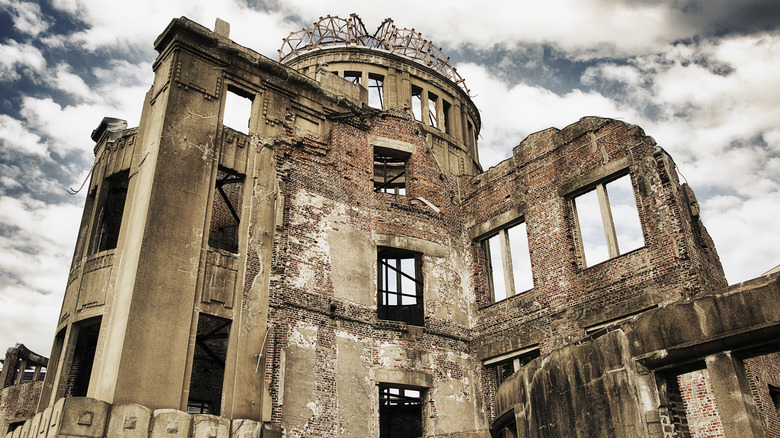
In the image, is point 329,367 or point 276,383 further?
point 329,367

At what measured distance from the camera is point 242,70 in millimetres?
14617

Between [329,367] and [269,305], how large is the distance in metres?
1.85

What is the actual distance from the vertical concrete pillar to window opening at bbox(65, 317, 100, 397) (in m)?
10.9

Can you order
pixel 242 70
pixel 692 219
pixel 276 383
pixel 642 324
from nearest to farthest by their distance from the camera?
pixel 642 324, pixel 276 383, pixel 692 219, pixel 242 70

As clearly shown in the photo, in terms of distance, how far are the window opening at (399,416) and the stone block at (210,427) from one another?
24.3 feet

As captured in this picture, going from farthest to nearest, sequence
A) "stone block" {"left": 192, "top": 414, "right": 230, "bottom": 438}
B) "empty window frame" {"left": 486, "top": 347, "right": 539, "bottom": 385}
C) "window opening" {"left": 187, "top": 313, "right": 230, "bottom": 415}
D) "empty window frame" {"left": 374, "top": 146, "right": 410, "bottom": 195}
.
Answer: "empty window frame" {"left": 374, "top": 146, "right": 410, "bottom": 195} < "window opening" {"left": 187, "top": 313, "right": 230, "bottom": 415} < "empty window frame" {"left": 486, "top": 347, "right": 539, "bottom": 385} < "stone block" {"left": 192, "top": 414, "right": 230, "bottom": 438}

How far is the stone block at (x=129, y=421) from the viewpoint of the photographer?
32.3 feet

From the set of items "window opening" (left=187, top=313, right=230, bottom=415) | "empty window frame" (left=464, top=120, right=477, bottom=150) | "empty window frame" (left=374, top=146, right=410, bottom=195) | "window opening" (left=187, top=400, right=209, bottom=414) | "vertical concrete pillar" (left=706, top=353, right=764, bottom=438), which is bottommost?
"vertical concrete pillar" (left=706, top=353, right=764, bottom=438)

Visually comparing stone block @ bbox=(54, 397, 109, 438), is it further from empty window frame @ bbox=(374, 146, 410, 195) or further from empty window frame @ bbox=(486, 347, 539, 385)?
empty window frame @ bbox=(374, 146, 410, 195)

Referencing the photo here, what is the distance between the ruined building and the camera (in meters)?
11.0

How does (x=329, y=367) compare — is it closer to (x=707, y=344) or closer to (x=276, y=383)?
(x=276, y=383)

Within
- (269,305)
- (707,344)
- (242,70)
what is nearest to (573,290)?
(269,305)

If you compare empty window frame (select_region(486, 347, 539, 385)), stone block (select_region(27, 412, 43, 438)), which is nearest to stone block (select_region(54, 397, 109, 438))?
stone block (select_region(27, 412, 43, 438))

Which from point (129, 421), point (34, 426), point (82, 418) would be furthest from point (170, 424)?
point (34, 426)
